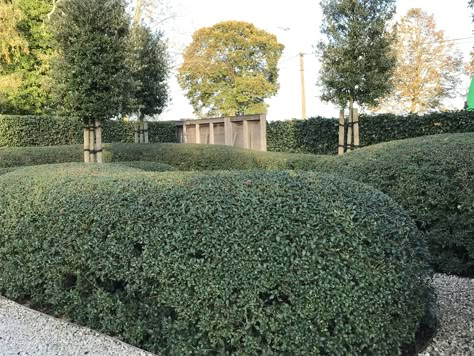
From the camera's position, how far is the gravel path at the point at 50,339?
2725 mm

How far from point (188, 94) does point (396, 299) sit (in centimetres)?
3708

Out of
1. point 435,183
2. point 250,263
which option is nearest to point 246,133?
point 435,183

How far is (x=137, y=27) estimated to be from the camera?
1179cm

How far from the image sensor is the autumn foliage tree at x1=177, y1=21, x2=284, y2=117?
3675 centimetres

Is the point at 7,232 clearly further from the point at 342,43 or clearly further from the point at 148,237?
the point at 342,43

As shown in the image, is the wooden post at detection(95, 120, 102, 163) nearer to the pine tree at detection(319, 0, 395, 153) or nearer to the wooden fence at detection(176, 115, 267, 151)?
the pine tree at detection(319, 0, 395, 153)

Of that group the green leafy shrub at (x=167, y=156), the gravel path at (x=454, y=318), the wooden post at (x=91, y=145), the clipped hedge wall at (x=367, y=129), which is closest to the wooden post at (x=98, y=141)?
the wooden post at (x=91, y=145)

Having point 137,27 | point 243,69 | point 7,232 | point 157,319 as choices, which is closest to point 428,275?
point 157,319

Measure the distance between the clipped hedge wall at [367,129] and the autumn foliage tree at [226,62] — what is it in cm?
2010

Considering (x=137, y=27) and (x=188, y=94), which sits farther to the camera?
(x=188, y=94)

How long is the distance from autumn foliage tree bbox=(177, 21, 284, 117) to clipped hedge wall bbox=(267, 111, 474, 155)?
2010 centimetres

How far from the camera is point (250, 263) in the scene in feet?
7.65

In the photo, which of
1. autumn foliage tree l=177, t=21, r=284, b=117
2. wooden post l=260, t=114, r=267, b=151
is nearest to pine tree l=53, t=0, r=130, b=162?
wooden post l=260, t=114, r=267, b=151

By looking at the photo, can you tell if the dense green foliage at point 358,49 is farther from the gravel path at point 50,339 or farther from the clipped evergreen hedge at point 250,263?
the gravel path at point 50,339
